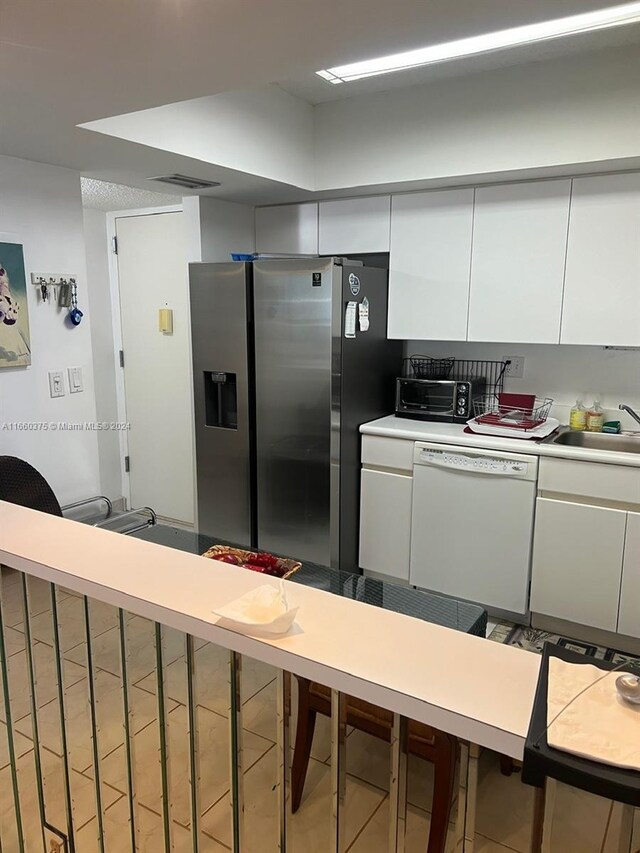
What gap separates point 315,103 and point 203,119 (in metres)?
0.90

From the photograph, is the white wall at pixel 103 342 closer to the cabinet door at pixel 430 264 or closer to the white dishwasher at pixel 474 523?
the cabinet door at pixel 430 264

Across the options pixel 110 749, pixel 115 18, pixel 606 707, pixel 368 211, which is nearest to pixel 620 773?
pixel 606 707

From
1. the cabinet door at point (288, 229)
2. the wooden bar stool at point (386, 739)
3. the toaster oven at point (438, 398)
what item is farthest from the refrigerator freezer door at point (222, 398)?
the wooden bar stool at point (386, 739)

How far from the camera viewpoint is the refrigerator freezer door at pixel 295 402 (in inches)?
124

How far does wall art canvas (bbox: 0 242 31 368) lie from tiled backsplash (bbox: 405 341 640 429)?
2321mm

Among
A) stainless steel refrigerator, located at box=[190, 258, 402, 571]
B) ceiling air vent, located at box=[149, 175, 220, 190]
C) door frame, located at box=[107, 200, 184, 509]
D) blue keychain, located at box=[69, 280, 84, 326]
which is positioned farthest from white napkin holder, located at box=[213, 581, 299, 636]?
door frame, located at box=[107, 200, 184, 509]

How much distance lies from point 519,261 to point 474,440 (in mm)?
912

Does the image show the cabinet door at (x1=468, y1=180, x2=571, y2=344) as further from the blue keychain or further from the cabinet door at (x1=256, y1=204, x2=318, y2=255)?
the blue keychain

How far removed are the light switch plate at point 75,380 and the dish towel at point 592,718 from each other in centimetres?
266

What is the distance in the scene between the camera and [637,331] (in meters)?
2.82

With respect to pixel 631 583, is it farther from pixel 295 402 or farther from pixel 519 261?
pixel 295 402

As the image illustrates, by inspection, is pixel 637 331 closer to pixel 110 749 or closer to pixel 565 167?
pixel 565 167

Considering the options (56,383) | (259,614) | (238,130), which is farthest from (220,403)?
(259,614)

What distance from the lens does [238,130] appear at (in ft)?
9.26
